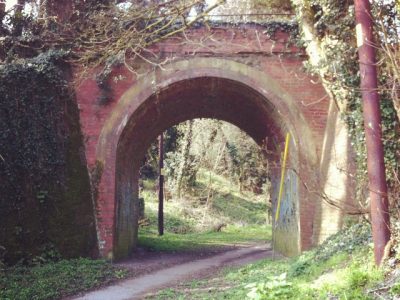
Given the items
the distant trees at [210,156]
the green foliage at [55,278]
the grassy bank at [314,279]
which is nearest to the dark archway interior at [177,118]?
the green foliage at [55,278]

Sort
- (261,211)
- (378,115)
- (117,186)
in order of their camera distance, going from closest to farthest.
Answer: (378,115) → (117,186) → (261,211)

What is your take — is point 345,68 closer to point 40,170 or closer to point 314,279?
point 314,279

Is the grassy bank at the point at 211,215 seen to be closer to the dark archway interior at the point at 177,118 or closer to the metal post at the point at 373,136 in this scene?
the dark archway interior at the point at 177,118

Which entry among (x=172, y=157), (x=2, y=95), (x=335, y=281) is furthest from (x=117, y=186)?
(x=172, y=157)

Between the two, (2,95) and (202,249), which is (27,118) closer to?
(2,95)

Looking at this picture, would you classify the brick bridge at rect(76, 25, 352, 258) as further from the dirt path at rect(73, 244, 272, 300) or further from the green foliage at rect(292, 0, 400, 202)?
the dirt path at rect(73, 244, 272, 300)

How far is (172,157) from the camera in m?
27.1

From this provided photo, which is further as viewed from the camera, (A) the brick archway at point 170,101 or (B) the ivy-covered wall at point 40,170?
(A) the brick archway at point 170,101

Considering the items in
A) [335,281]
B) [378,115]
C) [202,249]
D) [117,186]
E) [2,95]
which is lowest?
[202,249]

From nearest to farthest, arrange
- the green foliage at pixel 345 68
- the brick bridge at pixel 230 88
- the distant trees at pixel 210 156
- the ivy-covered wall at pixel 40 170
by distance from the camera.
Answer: the green foliage at pixel 345 68 < the ivy-covered wall at pixel 40 170 < the brick bridge at pixel 230 88 < the distant trees at pixel 210 156

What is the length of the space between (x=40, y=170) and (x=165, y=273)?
3820 mm

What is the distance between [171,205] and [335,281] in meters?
21.4

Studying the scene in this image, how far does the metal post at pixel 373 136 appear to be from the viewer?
563cm

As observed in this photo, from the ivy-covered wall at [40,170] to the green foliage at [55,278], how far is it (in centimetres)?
66
